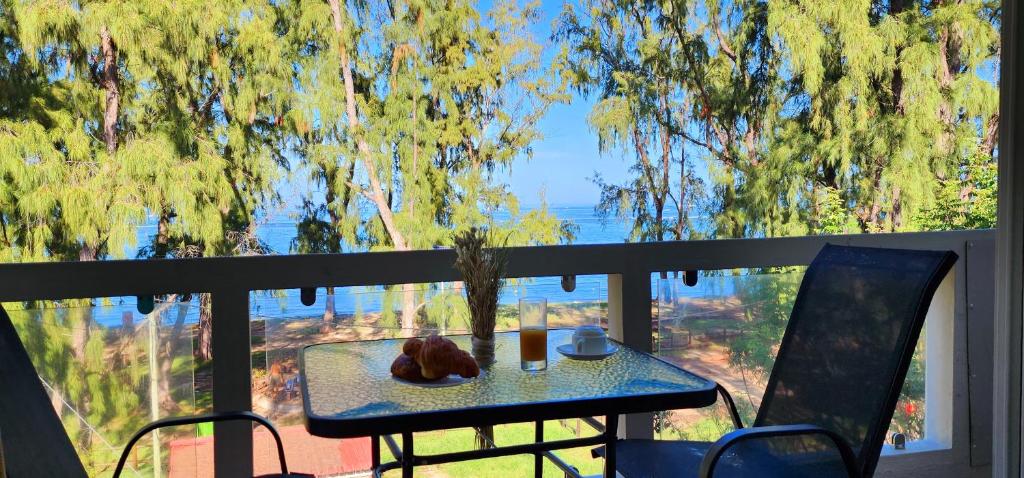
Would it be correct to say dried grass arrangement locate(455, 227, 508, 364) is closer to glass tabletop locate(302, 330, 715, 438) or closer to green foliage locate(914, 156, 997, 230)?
glass tabletop locate(302, 330, 715, 438)

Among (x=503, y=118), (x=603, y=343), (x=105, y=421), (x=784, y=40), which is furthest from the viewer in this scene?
(x=503, y=118)

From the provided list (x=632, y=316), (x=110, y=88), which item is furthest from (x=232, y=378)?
(x=110, y=88)

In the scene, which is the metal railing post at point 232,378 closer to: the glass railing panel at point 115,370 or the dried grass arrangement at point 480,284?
the glass railing panel at point 115,370

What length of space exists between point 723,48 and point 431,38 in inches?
72.6

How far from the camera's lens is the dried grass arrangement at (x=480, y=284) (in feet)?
6.66

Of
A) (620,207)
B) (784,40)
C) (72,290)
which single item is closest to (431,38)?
(620,207)

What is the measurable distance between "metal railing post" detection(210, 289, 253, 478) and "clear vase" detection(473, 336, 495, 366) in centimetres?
87

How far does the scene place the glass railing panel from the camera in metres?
2.40

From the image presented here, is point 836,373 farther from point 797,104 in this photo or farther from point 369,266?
point 797,104

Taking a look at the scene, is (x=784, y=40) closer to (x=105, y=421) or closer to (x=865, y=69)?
(x=865, y=69)

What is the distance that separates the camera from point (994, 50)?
490 centimetres

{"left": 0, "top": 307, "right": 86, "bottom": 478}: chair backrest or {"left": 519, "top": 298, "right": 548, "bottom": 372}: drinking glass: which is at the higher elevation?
{"left": 519, "top": 298, "right": 548, "bottom": 372}: drinking glass

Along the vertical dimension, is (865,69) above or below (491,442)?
above

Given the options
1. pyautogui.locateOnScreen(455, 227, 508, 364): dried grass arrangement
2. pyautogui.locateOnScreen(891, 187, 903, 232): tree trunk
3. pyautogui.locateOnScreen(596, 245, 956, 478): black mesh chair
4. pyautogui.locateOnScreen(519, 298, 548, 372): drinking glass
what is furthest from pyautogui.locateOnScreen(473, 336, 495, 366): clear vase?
pyautogui.locateOnScreen(891, 187, 903, 232): tree trunk
